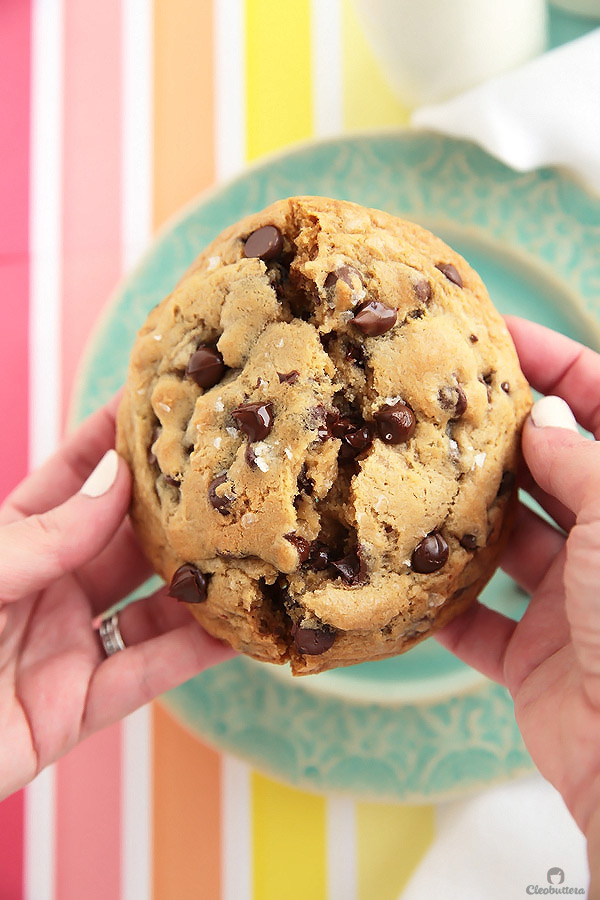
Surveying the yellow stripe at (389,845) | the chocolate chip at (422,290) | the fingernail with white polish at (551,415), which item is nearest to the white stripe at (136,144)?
the chocolate chip at (422,290)

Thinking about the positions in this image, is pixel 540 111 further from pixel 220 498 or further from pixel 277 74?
pixel 220 498

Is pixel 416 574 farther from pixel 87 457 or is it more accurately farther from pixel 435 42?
pixel 435 42

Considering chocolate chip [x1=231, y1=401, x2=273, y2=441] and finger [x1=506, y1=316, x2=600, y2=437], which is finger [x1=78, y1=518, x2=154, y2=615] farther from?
finger [x1=506, y1=316, x2=600, y2=437]

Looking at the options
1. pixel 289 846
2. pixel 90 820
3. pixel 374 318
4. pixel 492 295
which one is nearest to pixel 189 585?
pixel 374 318

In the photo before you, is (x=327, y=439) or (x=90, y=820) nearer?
(x=327, y=439)

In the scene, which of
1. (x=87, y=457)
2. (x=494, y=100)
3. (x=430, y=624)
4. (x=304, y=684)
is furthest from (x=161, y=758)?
(x=494, y=100)

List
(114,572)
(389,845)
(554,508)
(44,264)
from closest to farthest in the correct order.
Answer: (554,508) → (114,572) → (389,845) → (44,264)

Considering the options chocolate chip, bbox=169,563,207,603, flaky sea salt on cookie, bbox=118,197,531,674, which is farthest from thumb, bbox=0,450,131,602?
chocolate chip, bbox=169,563,207,603
